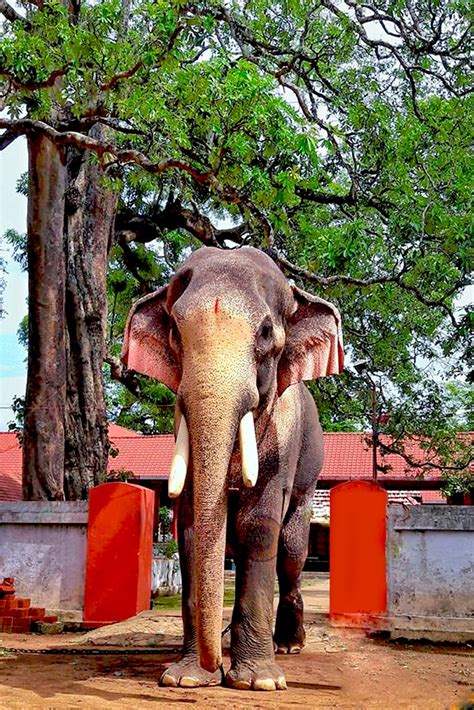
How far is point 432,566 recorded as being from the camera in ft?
27.1

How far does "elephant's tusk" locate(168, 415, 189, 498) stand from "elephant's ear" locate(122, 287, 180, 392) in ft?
2.96

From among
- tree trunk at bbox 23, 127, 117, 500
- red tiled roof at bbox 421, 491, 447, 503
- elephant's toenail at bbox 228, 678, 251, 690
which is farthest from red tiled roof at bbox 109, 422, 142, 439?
elephant's toenail at bbox 228, 678, 251, 690

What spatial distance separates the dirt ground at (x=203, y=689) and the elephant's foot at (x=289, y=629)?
0.39 ft

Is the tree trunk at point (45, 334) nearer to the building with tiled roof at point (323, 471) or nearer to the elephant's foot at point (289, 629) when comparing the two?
the elephant's foot at point (289, 629)

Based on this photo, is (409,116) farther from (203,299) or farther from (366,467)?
(366,467)

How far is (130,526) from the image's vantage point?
27.6ft

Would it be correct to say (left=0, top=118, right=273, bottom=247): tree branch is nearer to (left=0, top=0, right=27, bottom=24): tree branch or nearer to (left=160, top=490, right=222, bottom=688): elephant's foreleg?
(left=0, top=0, right=27, bottom=24): tree branch

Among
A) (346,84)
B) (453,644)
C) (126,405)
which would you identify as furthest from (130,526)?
(126,405)

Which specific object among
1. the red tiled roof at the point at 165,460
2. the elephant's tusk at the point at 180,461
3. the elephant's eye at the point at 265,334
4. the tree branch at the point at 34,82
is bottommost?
the elephant's tusk at the point at 180,461

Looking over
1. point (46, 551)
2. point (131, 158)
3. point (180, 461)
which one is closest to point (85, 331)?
point (131, 158)

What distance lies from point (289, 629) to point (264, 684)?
1.95m

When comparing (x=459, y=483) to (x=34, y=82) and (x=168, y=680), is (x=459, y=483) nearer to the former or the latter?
(x=34, y=82)

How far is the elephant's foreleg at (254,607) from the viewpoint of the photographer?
4906 millimetres

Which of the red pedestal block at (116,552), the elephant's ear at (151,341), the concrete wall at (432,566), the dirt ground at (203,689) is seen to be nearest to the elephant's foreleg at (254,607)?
the dirt ground at (203,689)
